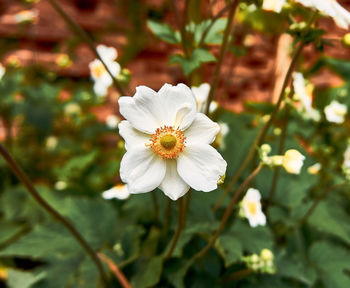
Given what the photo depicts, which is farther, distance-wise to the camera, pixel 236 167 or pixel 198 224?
pixel 236 167

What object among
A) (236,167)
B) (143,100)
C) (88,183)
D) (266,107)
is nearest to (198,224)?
(236,167)

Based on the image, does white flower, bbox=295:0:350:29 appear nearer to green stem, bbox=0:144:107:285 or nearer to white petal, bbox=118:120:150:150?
white petal, bbox=118:120:150:150

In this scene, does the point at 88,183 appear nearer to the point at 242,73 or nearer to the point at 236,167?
the point at 236,167

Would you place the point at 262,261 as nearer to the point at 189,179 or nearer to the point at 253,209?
the point at 253,209

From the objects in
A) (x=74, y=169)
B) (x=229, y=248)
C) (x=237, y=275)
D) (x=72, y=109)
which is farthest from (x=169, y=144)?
(x=72, y=109)

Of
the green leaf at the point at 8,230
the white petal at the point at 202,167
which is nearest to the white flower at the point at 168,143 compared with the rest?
the white petal at the point at 202,167

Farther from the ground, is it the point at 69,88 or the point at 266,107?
the point at 266,107

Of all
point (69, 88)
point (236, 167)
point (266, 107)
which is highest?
point (266, 107)

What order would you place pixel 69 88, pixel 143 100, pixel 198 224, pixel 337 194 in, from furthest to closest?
pixel 69 88, pixel 337 194, pixel 198 224, pixel 143 100
